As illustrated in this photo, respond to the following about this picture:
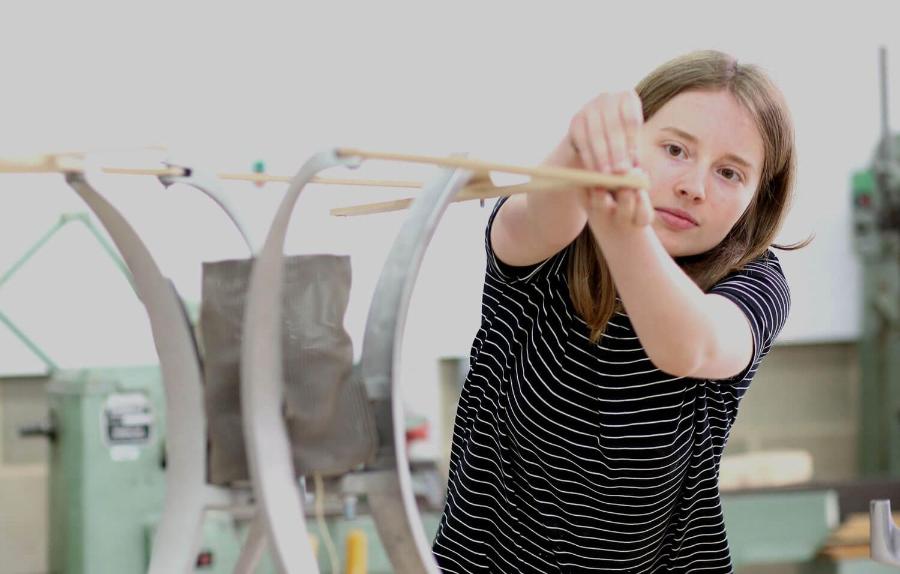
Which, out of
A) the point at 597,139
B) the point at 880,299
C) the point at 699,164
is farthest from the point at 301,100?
the point at 597,139

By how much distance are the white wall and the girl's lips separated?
2.10 metres

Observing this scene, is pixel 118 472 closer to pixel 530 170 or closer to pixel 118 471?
pixel 118 471

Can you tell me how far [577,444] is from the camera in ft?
3.47

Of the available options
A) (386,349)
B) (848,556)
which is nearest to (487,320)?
(386,349)

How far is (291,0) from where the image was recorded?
11.1ft

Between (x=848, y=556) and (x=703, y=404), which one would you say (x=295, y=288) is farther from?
(x=848, y=556)

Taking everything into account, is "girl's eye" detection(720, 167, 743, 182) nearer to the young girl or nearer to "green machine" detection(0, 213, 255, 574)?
the young girl

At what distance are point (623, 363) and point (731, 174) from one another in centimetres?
20

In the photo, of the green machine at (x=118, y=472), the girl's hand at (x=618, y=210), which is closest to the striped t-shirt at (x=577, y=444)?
the girl's hand at (x=618, y=210)

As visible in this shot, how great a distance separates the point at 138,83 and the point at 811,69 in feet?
6.97

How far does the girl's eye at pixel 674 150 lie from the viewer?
3.21ft

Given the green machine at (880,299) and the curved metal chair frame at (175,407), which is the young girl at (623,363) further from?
the green machine at (880,299)

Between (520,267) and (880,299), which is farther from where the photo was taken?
(880,299)

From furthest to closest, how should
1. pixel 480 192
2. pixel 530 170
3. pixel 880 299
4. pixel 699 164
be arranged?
pixel 880 299 → pixel 699 164 → pixel 480 192 → pixel 530 170
